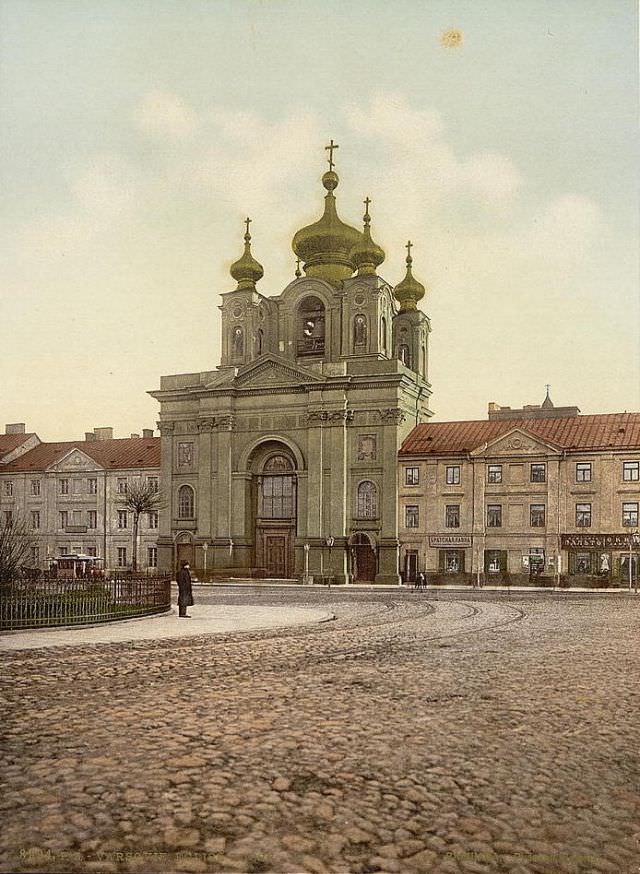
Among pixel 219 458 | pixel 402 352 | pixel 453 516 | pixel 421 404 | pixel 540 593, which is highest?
pixel 402 352

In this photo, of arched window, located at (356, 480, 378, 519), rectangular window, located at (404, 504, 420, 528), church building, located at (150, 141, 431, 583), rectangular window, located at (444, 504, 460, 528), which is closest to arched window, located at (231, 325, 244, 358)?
church building, located at (150, 141, 431, 583)

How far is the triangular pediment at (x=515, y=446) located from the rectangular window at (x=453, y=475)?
1.42 metres

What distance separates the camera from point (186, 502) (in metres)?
62.6

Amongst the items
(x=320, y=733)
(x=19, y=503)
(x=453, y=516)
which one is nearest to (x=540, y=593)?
(x=453, y=516)

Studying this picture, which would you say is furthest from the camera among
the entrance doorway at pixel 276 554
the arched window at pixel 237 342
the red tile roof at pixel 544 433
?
the arched window at pixel 237 342

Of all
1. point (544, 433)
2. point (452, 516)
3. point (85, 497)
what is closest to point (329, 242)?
point (544, 433)

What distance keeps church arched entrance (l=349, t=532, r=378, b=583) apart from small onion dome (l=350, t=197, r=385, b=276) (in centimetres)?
1780

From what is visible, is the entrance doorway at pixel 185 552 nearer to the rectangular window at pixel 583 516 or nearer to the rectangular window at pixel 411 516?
the rectangular window at pixel 411 516

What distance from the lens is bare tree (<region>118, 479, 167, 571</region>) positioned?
2240 inches

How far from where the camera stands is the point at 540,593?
148 feet

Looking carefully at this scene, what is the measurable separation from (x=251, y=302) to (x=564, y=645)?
48.3 m

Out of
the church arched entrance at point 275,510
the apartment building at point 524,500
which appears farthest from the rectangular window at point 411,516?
the church arched entrance at point 275,510

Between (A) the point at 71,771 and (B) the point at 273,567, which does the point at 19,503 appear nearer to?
(B) the point at 273,567

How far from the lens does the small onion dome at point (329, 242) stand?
6550 cm
